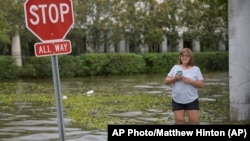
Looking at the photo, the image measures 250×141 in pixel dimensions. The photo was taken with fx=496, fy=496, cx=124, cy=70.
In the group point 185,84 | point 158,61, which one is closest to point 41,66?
point 158,61

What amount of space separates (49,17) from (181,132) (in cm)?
241

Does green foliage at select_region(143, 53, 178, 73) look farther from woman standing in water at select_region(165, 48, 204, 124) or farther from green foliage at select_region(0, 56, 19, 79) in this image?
woman standing in water at select_region(165, 48, 204, 124)

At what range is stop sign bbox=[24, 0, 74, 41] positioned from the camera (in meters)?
6.52

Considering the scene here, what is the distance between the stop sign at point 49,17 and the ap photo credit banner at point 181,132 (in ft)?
4.96

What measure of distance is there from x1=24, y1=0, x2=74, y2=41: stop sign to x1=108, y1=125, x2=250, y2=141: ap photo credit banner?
1513 mm

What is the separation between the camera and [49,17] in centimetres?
654

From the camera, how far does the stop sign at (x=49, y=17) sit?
652cm

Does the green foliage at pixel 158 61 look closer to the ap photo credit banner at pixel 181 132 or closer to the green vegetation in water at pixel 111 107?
the green vegetation in water at pixel 111 107

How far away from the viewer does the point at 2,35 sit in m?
31.6

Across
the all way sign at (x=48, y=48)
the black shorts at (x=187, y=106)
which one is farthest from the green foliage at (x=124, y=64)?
the all way sign at (x=48, y=48)

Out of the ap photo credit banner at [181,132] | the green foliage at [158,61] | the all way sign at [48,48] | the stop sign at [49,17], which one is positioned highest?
the stop sign at [49,17]

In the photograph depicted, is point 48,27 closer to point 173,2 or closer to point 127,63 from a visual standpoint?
point 127,63

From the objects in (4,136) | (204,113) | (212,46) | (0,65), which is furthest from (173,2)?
(4,136)

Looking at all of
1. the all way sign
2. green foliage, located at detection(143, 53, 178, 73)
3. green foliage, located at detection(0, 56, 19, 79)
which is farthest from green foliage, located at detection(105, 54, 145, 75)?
the all way sign
